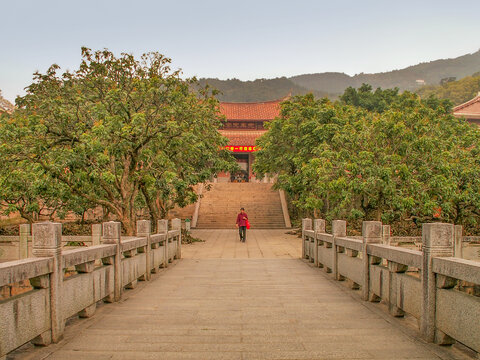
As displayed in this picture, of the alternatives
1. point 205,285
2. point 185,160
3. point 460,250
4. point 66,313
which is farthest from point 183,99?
point 66,313

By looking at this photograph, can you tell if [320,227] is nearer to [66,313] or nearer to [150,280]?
[150,280]

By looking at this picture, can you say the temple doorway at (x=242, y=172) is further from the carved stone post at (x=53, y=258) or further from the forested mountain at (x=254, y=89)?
the forested mountain at (x=254, y=89)

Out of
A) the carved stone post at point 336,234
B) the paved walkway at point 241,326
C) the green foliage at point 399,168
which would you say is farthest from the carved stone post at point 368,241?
the green foliage at point 399,168

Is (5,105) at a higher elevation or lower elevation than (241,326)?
higher

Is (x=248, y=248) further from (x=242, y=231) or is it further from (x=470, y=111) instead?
(x=470, y=111)

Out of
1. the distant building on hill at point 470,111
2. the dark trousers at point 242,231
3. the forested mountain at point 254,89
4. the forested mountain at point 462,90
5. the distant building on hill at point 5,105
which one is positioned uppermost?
the forested mountain at point 254,89

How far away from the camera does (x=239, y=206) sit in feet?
99.6

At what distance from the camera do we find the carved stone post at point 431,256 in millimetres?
4188

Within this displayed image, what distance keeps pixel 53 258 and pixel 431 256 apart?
355cm

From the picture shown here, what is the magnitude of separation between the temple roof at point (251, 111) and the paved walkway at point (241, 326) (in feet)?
122

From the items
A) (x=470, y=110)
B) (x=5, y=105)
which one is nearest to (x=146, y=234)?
(x=5, y=105)

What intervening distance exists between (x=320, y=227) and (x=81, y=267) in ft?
20.2

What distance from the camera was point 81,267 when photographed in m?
5.14

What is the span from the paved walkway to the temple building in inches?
1354
